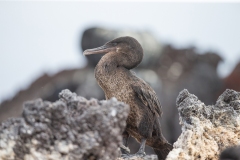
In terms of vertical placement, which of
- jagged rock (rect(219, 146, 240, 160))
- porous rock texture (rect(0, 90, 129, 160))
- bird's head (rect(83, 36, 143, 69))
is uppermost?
bird's head (rect(83, 36, 143, 69))

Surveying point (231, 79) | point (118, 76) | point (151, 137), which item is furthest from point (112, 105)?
point (231, 79)

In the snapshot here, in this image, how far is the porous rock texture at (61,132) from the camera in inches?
235

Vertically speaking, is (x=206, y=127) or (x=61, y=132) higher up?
(x=61, y=132)

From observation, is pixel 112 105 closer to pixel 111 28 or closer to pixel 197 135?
pixel 197 135

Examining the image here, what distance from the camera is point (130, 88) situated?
9.18 metres

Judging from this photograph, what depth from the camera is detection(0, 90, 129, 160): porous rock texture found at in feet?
19.6

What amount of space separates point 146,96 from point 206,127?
1881mm

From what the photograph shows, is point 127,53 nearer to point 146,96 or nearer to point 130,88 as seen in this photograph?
point 130,88

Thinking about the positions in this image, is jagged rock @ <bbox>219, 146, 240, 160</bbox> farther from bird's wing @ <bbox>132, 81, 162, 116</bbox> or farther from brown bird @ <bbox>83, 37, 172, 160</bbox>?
bird's wing @ <bbox>132, 81, 162, 116</bbox>

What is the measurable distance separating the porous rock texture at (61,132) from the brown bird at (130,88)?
2.80m

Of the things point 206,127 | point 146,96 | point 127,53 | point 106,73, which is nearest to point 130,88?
point 146,96

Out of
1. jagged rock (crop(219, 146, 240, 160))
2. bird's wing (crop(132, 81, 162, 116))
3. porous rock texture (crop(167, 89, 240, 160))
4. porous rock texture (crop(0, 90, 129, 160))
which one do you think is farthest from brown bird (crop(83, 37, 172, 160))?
porous rock texture (crop(0, 90, 129, 160))

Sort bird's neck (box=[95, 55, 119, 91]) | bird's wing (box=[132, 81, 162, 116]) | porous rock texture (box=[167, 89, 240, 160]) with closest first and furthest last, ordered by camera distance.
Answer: porous rock texture (box=[167, 89, 240, 160])
bird's neck (box=[95, 55, 119, 91])
bird's wing (box=[132, 81, 162, 116])

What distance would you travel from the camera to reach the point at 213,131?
7.64m
